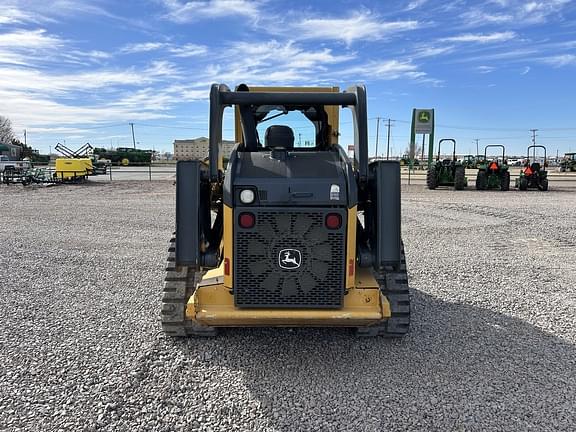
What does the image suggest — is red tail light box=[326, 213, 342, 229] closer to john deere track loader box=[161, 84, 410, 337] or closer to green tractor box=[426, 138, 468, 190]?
john deere track loader box=[161, 84, 410, 337]

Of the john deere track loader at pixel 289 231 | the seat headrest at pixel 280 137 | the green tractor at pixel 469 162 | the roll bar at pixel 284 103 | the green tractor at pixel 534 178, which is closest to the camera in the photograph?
the john deere track loader at pixel 289 231

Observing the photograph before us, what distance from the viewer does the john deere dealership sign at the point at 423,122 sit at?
26.7m

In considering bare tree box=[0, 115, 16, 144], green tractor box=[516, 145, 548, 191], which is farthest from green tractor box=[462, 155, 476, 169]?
bare tree box=[0, 115, 16, 144]

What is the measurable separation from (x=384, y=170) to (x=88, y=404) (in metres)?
2.77

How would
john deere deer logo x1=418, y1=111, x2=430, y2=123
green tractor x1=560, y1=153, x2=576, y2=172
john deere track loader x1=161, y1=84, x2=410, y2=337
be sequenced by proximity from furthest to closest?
green tractor x1=560, y1=153, x2=576, y2=172
john deere deer logo x1=418, y1=111, x2=430, y2=123
john deere track loader x1=161, y1=84, x2=410, y2=337

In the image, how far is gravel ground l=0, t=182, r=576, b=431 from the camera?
3209 mm

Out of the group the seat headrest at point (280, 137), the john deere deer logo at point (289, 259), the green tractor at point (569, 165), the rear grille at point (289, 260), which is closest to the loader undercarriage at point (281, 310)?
the rear grille at point (289, 260)

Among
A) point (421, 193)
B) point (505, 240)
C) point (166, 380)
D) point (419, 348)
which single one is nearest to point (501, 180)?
point (421, 193)

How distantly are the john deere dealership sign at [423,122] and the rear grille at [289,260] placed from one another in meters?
24.5

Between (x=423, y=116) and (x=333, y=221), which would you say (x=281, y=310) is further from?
(x=423, y=116)

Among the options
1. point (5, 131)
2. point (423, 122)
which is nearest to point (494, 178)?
point (423, 122)

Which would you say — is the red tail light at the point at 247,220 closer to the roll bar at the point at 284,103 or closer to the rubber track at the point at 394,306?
the roll bar at the point at 284,103

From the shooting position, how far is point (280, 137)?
473 centimetres

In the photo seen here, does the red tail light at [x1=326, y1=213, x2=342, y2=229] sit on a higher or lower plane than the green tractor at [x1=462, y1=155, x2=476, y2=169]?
lower
